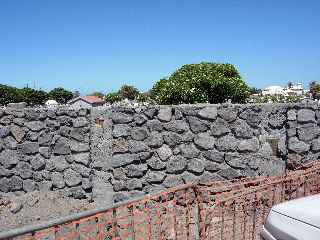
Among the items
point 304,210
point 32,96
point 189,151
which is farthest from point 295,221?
point 32,96

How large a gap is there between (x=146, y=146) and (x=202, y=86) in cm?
727

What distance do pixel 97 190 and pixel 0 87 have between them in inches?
1404

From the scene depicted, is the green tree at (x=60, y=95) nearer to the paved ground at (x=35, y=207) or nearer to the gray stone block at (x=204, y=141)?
the paved ground at (x=35, y=207)

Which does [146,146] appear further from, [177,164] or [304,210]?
[304,210]

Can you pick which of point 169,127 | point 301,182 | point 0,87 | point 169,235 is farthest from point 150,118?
point 0,87

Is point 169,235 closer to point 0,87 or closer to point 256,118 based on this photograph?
point 256,118

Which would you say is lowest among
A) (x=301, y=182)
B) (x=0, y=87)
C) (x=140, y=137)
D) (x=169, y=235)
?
(x=169, y=235)

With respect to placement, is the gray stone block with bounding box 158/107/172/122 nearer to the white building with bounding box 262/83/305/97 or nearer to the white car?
the white car

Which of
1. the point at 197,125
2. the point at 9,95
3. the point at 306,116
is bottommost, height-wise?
the point at 197,125

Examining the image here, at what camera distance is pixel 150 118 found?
7414 millimetres

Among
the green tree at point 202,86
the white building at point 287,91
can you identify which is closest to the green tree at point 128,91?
the white building at point 287,91

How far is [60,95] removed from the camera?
5425cm

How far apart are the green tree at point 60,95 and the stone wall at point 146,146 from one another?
44.9m

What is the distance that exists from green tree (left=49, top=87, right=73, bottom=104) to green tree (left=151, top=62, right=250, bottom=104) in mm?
38690
